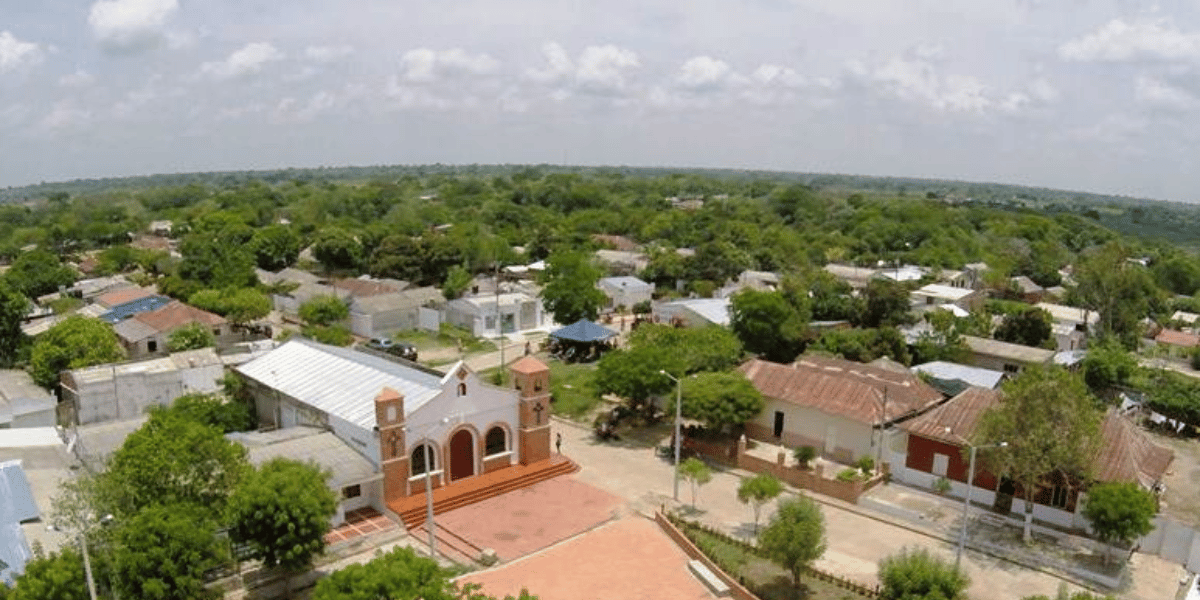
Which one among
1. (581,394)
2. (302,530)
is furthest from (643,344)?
(302,530)

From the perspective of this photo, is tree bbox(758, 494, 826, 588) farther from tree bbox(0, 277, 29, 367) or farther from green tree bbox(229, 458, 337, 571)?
tree bbox(0, 277, 29, 367)

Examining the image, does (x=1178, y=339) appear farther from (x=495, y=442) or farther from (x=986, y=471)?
(x=495, y=442)

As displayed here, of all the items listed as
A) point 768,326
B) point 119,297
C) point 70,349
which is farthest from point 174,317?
point 768,326

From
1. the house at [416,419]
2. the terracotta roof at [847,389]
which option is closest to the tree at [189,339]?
the house at [416,419]

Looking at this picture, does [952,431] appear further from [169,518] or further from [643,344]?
[169,518]

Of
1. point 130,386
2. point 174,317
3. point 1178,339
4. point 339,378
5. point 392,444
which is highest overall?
point 339,378

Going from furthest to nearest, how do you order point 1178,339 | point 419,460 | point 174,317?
point 1178,339
point 174,317
point 419,460

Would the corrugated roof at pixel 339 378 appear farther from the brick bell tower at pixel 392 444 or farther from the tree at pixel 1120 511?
the tree at pixel 1120 511
